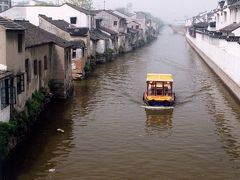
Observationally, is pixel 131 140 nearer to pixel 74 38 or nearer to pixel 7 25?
pixel 7 25

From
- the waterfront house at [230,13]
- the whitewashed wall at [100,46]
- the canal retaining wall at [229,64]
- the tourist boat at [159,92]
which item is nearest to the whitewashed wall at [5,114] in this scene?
the tourist boat at [159,92]

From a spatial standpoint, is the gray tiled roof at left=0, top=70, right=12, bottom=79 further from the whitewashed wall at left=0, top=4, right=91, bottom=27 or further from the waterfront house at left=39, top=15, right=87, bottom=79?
the whitewashed wall at left=0, top=4, right=91, bottom=27

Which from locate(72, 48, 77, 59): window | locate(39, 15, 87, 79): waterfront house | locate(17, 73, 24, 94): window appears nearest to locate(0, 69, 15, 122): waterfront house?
locate(17, 73, 24, 94): window

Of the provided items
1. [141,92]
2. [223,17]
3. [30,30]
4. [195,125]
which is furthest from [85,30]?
[223,17]

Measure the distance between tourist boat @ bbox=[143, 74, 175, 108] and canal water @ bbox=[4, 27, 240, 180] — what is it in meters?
0.97

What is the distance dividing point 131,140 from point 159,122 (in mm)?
5003

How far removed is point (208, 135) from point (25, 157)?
1125cm

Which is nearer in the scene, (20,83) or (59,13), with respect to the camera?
(20,83)

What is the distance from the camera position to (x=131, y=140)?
23.7 metres

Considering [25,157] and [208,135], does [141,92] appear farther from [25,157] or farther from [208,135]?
[25,157]

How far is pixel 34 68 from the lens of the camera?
28.6m

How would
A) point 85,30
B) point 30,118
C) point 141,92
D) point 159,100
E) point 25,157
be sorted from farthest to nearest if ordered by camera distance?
1. point 85,30
2. point 141,92
3. point 159,100
4. point 30,118
5. point 25,157

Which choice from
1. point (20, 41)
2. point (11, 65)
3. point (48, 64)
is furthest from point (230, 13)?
point (11, 65)

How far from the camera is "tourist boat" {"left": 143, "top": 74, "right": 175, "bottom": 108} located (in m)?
31.9
